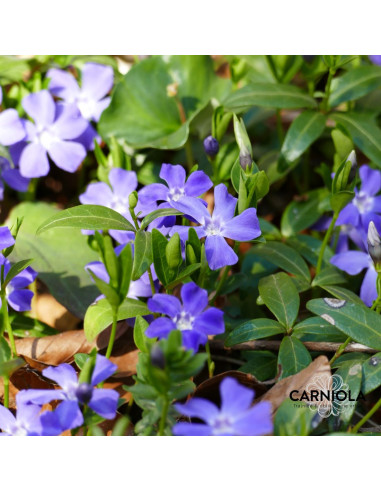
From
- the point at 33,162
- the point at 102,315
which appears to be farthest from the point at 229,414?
the point at 33,162

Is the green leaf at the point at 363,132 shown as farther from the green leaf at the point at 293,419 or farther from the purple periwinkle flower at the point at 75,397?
the purple periwinkle flower at the point at 75,397

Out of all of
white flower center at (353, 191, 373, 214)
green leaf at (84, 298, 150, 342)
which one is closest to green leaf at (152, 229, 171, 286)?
green leaf at (84, 298, 150, 342)

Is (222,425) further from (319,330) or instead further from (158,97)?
(158,97)

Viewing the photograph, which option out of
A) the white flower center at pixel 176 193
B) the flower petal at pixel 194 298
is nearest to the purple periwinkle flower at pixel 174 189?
the white flower center at pixel 176 193

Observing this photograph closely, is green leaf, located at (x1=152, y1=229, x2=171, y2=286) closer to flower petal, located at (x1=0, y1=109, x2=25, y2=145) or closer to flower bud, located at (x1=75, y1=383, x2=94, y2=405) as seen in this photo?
flower bud, located at (x1=75, y1=383, x2=94, y2=405)

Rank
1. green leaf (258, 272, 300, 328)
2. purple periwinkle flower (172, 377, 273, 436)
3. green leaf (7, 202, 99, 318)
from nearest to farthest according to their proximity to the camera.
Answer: purple periwinkle flower (172, 377, 273, 436), green leaf (258, 272, 300, 328), green leaf (7, 202, 99, 318)

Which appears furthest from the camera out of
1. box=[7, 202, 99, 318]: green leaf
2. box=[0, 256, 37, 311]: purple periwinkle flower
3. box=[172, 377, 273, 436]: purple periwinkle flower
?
box=[7, 202, 99, 318]: green leaf
